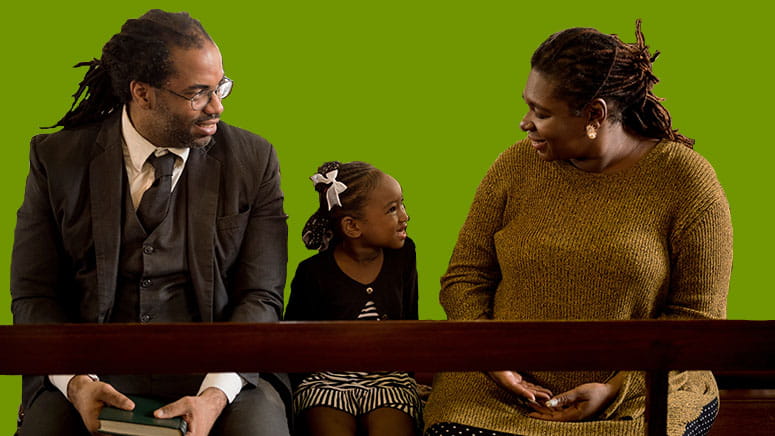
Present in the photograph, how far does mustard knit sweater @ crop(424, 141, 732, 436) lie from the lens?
3092 mm

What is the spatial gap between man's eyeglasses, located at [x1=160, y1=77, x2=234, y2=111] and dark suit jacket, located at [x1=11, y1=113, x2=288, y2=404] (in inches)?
6.8

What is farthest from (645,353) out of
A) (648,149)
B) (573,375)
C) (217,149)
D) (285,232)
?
(217,149)

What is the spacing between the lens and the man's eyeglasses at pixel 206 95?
314 centimetres

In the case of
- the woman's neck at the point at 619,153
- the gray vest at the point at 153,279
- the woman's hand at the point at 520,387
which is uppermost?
the woman's neck at the point at 619,153

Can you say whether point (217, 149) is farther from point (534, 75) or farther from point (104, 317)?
point (534, 75)

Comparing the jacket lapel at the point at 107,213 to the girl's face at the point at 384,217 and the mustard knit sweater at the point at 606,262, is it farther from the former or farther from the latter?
the mustard knit sweater at the point at 606,262

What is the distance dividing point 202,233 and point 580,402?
1207 millimetres

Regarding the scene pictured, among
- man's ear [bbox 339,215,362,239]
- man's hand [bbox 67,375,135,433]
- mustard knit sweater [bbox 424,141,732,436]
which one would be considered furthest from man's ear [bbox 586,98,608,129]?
man's hand [bbox 67,375,135,433]

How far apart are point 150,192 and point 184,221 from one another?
13 cm

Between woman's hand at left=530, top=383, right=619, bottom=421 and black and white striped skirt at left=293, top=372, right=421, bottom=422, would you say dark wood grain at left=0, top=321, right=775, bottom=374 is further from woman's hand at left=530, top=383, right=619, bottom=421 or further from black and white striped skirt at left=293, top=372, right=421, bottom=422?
black and white striped skirt at left=293, top=372, right=421, bottom=422

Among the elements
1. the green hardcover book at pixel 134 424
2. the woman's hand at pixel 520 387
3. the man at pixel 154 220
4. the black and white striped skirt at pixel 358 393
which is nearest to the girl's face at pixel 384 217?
the man at pixel 154 220

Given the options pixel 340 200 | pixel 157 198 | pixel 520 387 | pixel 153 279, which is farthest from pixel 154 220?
pixel 520 387

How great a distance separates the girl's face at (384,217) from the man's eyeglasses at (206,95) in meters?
0.59

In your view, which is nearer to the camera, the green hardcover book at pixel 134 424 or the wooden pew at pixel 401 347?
the wooden pew at pixel 401 347
